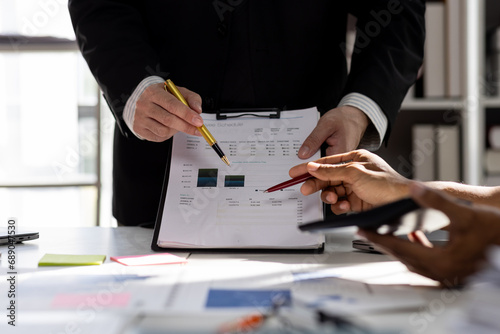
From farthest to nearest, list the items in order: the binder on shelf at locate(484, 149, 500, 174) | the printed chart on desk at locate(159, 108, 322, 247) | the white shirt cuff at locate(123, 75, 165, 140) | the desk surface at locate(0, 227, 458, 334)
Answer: the binder on shelf at locate(484, 149, 500, 174)
the white shirt cuff at locate(123, 75, 165, 140)
the printed chart on desk at locate(159, 108, 322, 247)
the desk surface at locate(0, 227, 458, 334)

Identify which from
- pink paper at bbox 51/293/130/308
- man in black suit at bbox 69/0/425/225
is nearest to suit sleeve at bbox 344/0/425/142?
man in black suit at bbox 69/0/425/225

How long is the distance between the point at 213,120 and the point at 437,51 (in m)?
1.25

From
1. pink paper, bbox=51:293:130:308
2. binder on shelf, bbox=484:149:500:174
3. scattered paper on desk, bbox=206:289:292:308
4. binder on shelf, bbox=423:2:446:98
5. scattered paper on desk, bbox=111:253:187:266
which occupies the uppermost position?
binder on shelf, bbox=423:2:446:98

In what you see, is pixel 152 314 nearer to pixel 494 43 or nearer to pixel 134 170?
pixel 134 170

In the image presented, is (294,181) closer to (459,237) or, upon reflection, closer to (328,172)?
(328,172)

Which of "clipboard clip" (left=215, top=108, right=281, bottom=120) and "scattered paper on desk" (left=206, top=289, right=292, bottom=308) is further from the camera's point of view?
"clipboard clip" (left=215, top=108, right=281, bottom=120)

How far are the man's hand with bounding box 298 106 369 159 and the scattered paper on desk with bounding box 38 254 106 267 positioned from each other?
0.41m

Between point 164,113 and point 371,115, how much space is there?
0.43 metres

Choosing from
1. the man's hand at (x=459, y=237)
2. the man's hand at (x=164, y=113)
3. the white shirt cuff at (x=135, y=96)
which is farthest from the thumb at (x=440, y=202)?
the white shirt cuff at (x=135, y=96)

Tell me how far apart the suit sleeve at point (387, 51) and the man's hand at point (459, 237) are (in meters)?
0.55

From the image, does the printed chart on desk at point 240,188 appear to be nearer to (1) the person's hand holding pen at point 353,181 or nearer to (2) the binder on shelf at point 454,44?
(1) the person's hand holding pen at point 353,181

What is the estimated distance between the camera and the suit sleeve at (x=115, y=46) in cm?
111

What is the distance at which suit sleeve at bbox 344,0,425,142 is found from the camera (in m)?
1.14

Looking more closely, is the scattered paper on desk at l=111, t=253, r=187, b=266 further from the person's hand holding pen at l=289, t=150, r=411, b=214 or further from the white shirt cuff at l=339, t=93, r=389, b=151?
the white shirt cuff at l=339, t=93, r=389, b=151
